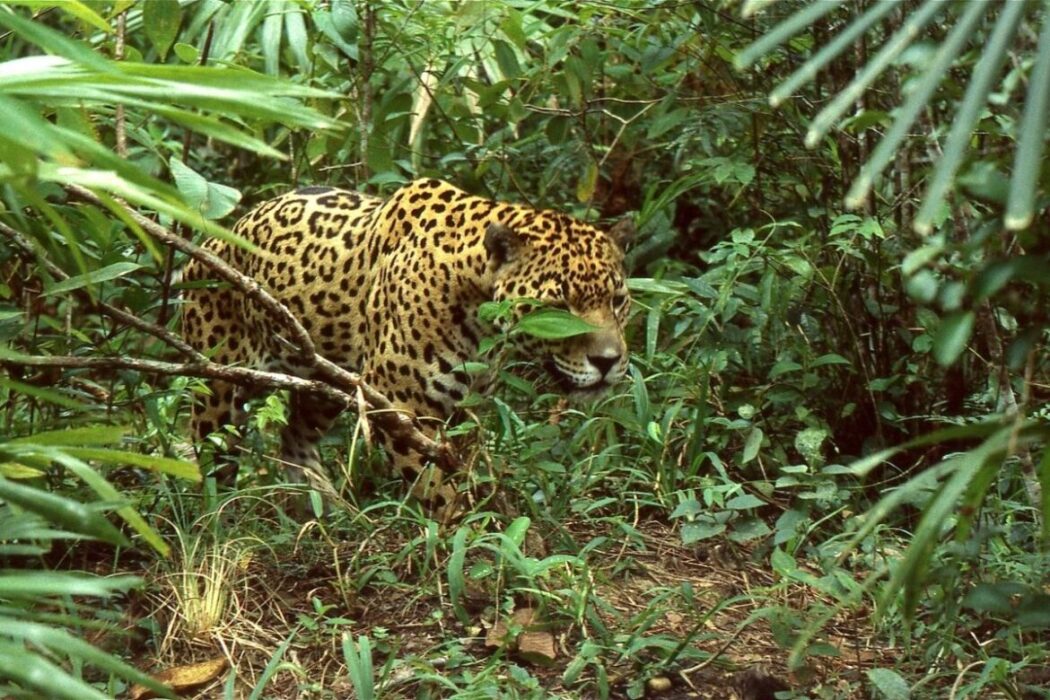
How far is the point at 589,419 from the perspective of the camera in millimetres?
5543

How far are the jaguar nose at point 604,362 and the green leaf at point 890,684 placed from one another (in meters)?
1.82

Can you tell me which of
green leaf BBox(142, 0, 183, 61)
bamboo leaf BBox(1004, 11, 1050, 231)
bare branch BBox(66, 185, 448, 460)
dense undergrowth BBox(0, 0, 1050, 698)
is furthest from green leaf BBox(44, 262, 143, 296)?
bamboo leaf BBox(1004, 11, 1050, 231)

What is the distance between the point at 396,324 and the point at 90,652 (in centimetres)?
324

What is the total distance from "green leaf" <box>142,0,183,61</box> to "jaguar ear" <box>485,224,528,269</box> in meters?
1.37

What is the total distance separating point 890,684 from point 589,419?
186cm

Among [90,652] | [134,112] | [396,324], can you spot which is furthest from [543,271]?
[90,652]

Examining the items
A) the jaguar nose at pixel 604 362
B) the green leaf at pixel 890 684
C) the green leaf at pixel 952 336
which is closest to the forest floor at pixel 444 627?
the green leaf at pixel 890 684

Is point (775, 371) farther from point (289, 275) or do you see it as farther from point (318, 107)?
point (318, 107)

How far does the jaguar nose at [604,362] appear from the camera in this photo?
5512 mm

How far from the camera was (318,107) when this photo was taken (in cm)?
674

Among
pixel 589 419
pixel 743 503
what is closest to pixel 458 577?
pixel 743 503

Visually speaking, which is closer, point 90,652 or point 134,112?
point 90,652

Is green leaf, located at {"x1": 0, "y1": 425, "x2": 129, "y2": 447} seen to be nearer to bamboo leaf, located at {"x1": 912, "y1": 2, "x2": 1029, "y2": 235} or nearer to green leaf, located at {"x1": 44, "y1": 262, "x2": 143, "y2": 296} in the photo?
green leaf, located at {"x1": 44, "y1": 262, "x2": 143, "y2": 296}

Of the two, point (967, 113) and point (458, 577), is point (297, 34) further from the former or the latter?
point (967, 113)
